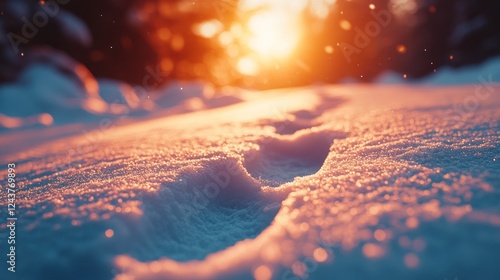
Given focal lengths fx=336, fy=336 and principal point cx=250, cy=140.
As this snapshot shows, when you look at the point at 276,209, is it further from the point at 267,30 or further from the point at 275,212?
the point at 267,30

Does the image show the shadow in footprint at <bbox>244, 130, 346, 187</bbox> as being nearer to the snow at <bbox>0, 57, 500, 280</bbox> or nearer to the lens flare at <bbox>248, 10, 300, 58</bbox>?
the snow at <bbox>0, 57, 500, 280</bbox>

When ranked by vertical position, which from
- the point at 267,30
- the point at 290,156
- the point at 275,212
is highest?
the point at 267,30

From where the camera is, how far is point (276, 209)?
2.36 feet

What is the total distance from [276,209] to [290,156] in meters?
0.52

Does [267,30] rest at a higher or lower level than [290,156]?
higher

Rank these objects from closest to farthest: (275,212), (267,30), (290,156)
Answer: (275,212), (290,156), (267,30)

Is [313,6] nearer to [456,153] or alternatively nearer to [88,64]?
[88,64]

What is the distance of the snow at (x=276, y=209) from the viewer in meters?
0.49

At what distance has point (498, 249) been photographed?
464 mm

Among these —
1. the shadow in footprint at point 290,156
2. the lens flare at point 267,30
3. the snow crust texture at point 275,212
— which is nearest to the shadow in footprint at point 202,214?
the snow crust texture at point 275,212

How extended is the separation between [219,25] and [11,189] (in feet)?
26.6

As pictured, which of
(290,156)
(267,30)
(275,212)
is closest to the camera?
(275,212)

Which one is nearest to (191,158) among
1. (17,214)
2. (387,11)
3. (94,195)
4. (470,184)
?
(94,195)

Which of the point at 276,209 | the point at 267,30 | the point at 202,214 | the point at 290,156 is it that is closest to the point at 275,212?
the point at 276,209
